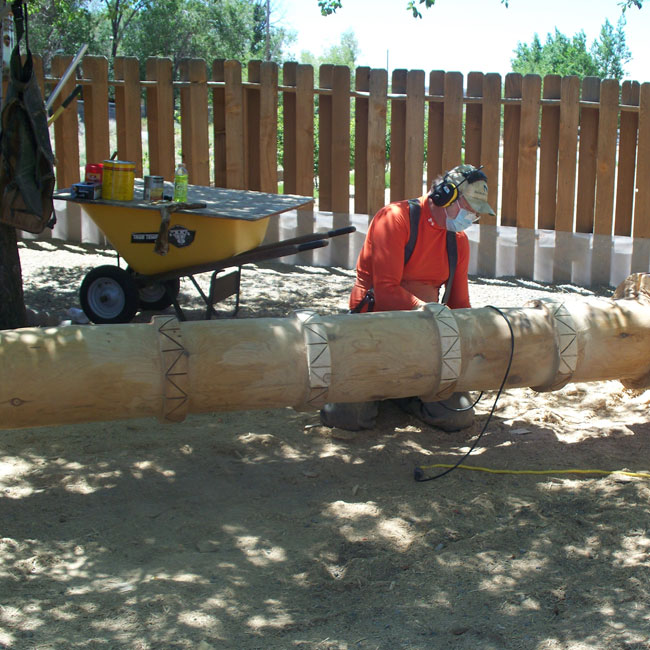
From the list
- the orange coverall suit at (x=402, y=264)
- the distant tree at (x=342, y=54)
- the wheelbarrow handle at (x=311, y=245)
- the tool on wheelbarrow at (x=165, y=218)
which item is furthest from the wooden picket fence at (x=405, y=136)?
the distant tree at (x=342, y=54)

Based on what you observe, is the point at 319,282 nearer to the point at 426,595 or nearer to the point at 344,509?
the point at 344,509

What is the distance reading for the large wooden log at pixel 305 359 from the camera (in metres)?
3.63

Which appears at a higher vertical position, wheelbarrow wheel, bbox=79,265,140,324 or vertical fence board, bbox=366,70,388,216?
vertical fence board, bbox=366,70,388,216

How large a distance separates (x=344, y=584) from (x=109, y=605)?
0.89 m

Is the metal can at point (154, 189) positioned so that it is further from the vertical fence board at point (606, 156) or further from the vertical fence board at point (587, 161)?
the vertical fence board at point (606, 156)

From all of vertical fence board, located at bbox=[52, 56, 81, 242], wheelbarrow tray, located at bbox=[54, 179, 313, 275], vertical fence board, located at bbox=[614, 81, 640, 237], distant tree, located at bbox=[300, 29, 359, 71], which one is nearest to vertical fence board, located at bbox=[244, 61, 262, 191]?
vertical fence board, located at bbox=[52, 56, 81, 242]

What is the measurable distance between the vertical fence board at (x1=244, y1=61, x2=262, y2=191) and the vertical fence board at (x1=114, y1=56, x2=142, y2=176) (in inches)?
43.9

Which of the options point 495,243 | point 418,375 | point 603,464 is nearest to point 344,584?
point 418,375

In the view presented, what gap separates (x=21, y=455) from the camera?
4.41m

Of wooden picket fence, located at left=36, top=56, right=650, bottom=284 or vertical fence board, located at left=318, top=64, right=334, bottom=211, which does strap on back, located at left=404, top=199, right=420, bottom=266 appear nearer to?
wooden picket fence, located at left=36, top=56, right=650, bottom=284

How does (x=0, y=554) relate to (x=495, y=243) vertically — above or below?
below

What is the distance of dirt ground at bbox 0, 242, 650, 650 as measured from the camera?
9.77 ft

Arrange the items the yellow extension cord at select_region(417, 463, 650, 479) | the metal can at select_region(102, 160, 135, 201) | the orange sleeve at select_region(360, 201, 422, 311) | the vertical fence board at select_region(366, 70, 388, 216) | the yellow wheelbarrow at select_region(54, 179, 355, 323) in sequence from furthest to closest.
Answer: the vertical fence board at select_region(366, 70, 388, 216) < the metal can at select_region(102, 160, 135, 201) < the yellow wheelbarrow at select_region(54, 179, 355, 323) < the orange sleeve at select_region(360, 201, 422, 311) < the yellow extension cord at select_region(417, 463, 650, 479)

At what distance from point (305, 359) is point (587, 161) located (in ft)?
18.7
